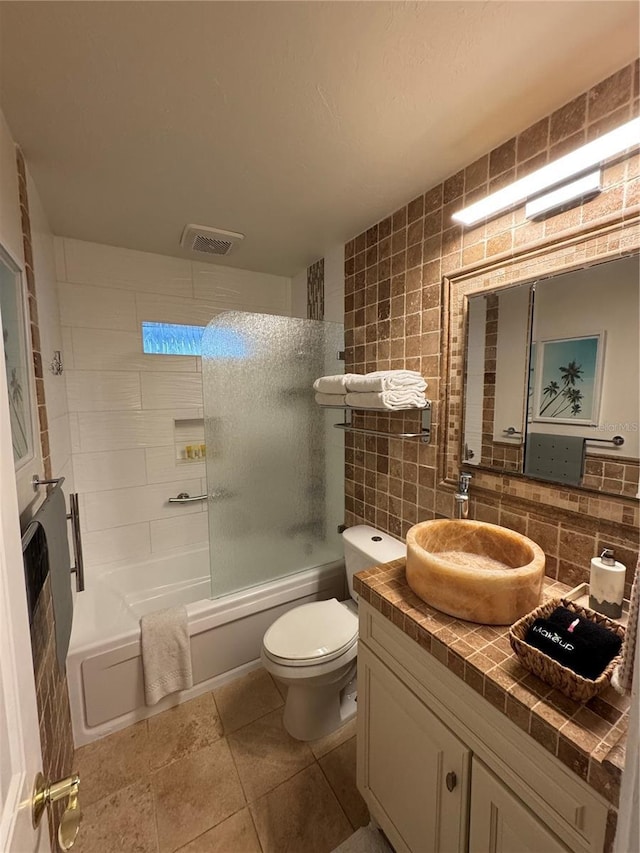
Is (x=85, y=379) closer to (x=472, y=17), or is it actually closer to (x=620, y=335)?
(x=472, y=17)

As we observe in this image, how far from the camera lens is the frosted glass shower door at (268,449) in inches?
72.5

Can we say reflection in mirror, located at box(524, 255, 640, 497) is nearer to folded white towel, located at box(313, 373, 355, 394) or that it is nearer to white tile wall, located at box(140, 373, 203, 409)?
folded white towel, located at box(313, 373, 355, 394)

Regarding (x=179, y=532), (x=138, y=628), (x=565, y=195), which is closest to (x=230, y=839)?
(x=138, y=628)

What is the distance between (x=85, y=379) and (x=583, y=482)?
2.55m

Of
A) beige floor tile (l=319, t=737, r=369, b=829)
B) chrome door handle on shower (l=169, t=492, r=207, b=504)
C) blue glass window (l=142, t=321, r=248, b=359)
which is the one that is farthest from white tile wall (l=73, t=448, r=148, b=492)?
beige floor tile (l=319, t=737, r=369, b=829)

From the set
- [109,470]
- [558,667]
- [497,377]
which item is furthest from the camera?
[109,470]

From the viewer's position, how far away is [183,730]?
5.35 ft

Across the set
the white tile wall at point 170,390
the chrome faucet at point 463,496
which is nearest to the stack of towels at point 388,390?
the chrome faucet at point 463,496

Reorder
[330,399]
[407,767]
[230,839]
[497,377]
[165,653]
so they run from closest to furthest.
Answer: [407,767]
[230,839]
[497,377]
[165,653]
[330,399]

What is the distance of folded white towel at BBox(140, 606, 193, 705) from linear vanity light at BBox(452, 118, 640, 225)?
2.19 meters

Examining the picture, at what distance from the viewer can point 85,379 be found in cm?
217

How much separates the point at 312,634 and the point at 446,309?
1547 millimetres

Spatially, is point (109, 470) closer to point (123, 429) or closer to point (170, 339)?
point (123, 429)

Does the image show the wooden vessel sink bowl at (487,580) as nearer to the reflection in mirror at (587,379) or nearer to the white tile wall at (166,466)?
the reflection in mirror at (587,379)
